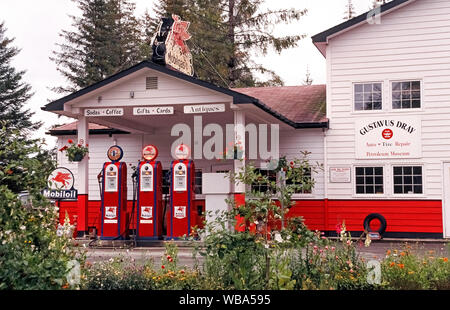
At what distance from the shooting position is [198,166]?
2033 centimetres

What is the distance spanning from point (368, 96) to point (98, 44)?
32231mm

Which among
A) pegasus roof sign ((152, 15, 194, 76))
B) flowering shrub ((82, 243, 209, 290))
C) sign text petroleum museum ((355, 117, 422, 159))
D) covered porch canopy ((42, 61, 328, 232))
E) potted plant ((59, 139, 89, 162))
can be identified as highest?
pegasus roof sign ((152, 15, 194, 76))

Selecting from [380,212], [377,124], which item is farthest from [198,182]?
[377,124]

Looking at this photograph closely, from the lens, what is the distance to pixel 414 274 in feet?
26.1

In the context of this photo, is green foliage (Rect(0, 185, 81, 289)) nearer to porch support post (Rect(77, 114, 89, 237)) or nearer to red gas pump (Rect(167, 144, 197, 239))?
red gas pump (Rect(167, 144, 197, 239))

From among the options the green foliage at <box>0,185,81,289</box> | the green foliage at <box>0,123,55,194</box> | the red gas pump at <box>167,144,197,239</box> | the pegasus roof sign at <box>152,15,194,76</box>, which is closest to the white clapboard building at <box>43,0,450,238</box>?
the pegasus roof sign at <box>152,15,194,76</box>

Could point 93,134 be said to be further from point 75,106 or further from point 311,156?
point 311,156

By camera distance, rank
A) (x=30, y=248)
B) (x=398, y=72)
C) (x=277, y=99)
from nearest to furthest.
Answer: (x=30, y=248), (x=398, y=72), (x=277, y=99)

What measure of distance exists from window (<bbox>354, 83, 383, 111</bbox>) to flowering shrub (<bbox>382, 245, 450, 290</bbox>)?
9.78m

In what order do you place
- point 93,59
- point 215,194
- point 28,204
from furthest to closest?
point 93,59
point 215,194
point 28,204

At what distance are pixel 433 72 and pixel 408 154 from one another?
256cm

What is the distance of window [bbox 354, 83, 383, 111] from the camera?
17.8 metres

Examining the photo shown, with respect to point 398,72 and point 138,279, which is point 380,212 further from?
point 138,279

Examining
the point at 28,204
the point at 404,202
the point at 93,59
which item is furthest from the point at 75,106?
the point at 93,59
